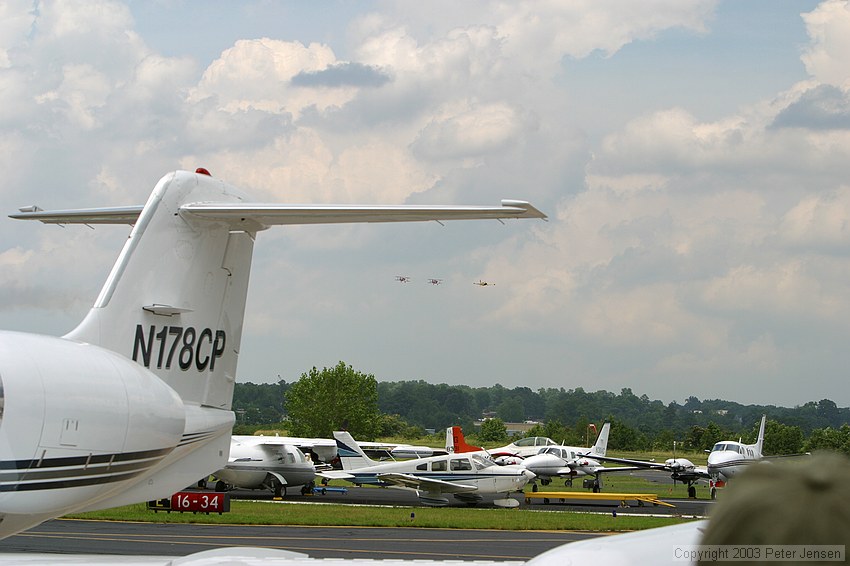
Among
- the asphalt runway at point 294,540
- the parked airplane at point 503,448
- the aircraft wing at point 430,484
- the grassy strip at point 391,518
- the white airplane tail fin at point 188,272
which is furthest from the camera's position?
the parked airplane at point 503,448

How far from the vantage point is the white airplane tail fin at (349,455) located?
35562mm

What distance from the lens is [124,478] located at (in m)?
8.30

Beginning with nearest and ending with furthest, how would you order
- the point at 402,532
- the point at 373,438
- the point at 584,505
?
1. the point at 402,532
2. the point at 584,505
3. the point at 373,438

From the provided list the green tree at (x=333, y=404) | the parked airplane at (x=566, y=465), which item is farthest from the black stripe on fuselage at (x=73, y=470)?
the green tree at (x=333, y=404)

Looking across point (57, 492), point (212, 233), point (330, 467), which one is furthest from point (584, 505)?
point (57, 492)

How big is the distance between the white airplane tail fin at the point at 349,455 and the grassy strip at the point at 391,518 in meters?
5.93

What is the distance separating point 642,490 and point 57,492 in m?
42.7

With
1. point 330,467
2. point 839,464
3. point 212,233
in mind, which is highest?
point 212,233

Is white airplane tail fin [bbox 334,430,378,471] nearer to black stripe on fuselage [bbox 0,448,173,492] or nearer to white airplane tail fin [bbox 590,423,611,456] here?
white airplane tail fin [bbox 590,423,611,456]

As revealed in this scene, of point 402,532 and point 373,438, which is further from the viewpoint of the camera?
point 373,438

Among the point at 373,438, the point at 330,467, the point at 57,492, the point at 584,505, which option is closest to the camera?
the point at 57,492

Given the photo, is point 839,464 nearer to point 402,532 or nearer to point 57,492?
point 57,492

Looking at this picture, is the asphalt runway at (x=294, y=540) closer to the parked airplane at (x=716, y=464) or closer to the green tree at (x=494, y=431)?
the parked airplane at (x=716, y=464)

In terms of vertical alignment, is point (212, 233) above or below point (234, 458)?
above
